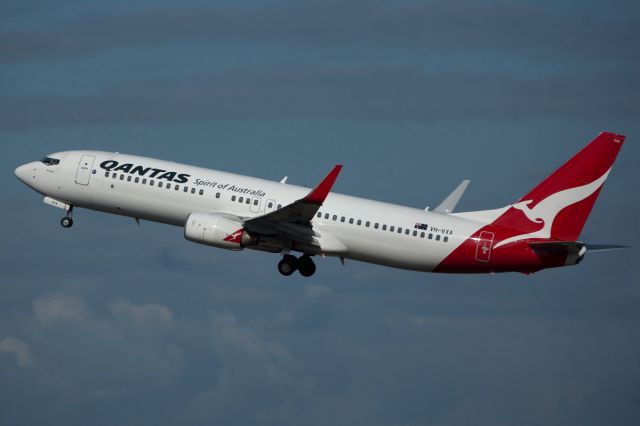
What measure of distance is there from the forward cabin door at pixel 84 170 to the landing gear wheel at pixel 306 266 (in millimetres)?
13677

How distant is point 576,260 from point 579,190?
4.58m

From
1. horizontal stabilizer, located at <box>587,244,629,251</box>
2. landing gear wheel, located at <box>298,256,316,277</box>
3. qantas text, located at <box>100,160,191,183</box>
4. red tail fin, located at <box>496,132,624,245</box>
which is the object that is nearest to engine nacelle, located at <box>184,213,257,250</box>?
qantas text, located at <box>100,160,191,183</box>

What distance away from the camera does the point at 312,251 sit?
7475cm

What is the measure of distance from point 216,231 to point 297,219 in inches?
182

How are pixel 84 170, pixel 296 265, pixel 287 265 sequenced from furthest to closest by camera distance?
pixel 84 170, pixel 296 265, pixel 287 265

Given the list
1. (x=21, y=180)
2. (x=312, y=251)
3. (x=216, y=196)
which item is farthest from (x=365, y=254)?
(x=21, y=180)

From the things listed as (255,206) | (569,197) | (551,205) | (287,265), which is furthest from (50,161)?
(569,197)

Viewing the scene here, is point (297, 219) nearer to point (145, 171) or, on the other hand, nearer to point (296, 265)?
point (296, 265)

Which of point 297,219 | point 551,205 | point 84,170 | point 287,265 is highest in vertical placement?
point 84,170

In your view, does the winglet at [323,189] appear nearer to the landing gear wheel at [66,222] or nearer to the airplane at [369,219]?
the airplane at [369,219]

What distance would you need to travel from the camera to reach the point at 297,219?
7288 centimetres

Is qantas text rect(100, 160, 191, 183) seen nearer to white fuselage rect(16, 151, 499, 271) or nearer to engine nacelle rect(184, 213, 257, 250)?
white fuselage rect(16, 151, 499, 271)

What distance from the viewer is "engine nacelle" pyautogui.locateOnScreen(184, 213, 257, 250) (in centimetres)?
7262

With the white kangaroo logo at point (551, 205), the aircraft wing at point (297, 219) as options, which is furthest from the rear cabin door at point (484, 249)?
the aircraft wing at point (297, 219)
